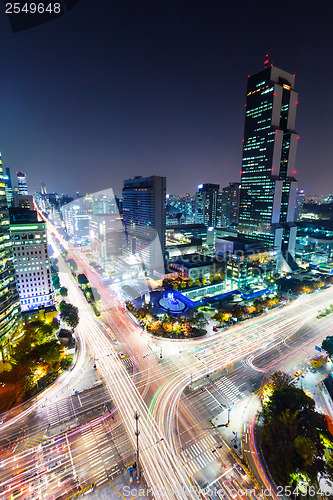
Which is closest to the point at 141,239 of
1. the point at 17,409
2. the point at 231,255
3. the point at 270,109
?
the point at 231,255

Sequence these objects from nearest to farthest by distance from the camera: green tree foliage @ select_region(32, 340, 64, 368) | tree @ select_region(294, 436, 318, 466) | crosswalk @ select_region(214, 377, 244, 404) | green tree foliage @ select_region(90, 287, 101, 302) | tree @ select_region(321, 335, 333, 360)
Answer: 1. tree @ select_region(294, 436, 318, 466)
2. crosswalk @ select_region(214, 377, 244, 404)
3. green tree foliage @ select_region(32, 340, 64, 368)
4. tree @ select_region(321, 335, 333, 360)
5. green tree foliage @ select_region(90, 287, 101, 302)

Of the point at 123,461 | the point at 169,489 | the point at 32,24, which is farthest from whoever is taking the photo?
the point at 123,461

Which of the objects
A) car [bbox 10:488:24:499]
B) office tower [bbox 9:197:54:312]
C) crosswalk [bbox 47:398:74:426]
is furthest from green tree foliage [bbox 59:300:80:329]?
car [bbox 10:488:24:499]

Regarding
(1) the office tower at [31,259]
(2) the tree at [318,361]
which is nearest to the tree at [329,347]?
(2) the tree at [318,361]

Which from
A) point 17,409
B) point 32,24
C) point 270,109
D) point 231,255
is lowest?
point 17,409

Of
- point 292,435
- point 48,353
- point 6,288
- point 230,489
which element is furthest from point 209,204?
point 230,489

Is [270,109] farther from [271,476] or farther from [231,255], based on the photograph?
[271,476]

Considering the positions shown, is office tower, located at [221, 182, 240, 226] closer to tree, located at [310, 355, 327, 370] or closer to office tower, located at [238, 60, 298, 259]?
office tower, located at [238, 60, 298, 259]
